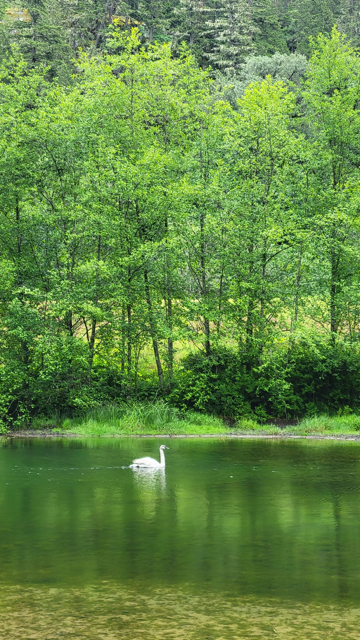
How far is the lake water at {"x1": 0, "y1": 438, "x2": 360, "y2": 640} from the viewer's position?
8.91 metres

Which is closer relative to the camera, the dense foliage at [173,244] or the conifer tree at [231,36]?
the dense foliage at [173,244]

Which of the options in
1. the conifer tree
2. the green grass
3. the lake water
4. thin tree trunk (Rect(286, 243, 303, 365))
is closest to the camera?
the lake water

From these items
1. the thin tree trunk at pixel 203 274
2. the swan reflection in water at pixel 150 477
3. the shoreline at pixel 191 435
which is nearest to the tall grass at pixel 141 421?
the shoreline at pixel 191 435

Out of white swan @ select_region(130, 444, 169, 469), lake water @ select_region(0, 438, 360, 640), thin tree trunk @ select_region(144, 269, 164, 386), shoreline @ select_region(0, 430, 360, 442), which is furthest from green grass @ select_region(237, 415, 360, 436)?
white swan @ select_region(130, 444, 169, 469)

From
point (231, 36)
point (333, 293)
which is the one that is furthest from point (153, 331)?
point (231, 36)

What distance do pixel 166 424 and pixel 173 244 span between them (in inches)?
274

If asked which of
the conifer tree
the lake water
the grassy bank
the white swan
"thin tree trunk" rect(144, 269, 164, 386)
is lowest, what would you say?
the lake water

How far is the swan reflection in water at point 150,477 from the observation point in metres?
17.9

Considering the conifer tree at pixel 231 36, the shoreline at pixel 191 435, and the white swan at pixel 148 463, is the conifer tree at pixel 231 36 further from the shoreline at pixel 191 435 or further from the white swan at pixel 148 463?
the white swan at pixel 148 463

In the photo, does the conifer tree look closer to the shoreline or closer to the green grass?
the green grass

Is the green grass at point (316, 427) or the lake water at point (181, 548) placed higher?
the green grass at point (316, 427)

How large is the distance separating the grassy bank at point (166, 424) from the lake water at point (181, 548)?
654cm

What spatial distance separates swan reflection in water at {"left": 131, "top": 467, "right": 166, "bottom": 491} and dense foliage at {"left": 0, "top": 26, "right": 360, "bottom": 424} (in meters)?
9.63

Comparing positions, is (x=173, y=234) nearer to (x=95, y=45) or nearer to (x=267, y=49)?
(x=95, y=45)
